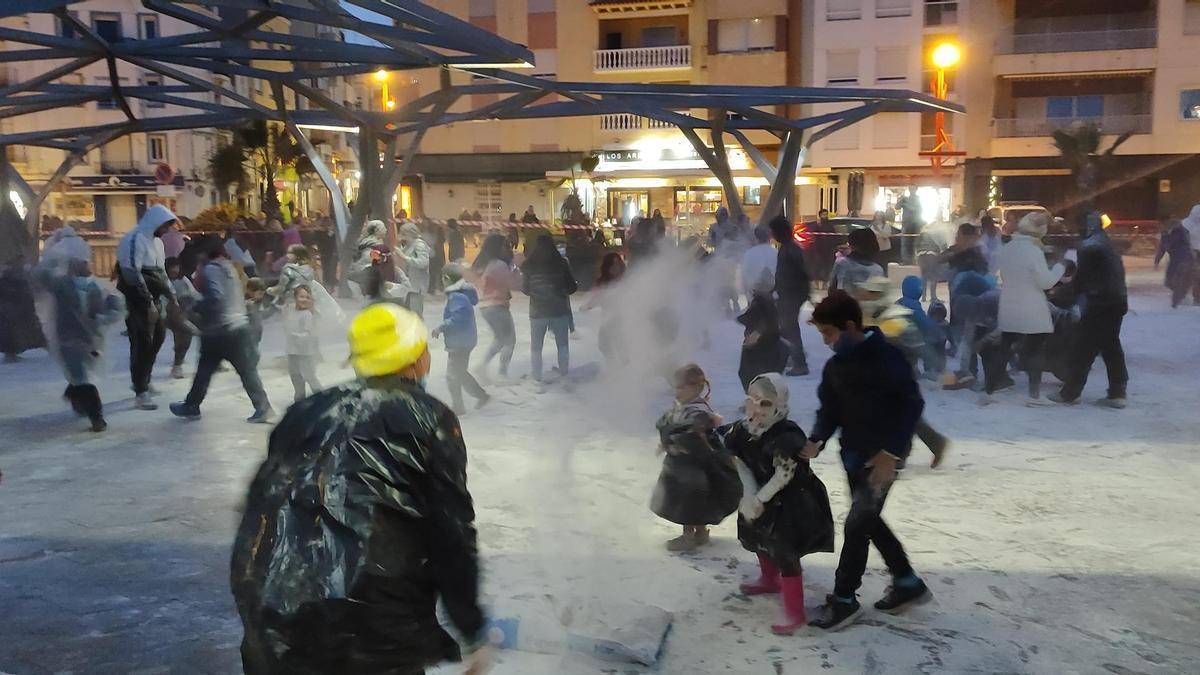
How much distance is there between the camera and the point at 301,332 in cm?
791

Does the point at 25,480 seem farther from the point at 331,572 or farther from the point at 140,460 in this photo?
the point at 331,572

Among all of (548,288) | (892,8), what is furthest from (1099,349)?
(892,8)

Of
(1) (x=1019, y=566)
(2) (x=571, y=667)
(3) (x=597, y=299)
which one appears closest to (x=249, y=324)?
(3) (x=597, y=299)

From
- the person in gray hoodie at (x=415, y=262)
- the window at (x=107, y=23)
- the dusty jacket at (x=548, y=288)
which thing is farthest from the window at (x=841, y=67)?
the window at (x=107, y=23)

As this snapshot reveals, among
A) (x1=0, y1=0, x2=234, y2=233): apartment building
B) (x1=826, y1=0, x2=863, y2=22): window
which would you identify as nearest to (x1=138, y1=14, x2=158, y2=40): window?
(x1=0, y1=0, x2=234, y2=233): apartment building

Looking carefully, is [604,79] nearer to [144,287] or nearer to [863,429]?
[144,287]

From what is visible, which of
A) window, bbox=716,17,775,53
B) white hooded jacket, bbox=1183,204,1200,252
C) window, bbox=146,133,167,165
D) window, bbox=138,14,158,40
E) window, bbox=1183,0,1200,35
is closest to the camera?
white hooded jacket, bbox=1183,204,1200,252

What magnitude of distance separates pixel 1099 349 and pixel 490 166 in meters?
33.3

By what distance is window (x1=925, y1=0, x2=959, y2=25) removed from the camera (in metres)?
36.2

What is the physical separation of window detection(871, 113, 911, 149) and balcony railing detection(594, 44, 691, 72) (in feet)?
25.2

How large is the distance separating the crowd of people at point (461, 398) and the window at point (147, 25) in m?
37.7

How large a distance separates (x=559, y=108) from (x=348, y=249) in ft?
14.2

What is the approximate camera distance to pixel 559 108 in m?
16.5

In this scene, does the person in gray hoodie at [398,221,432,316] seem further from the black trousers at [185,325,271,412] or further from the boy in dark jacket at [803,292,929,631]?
the boy in dark jacket at [803,292,929,631]
